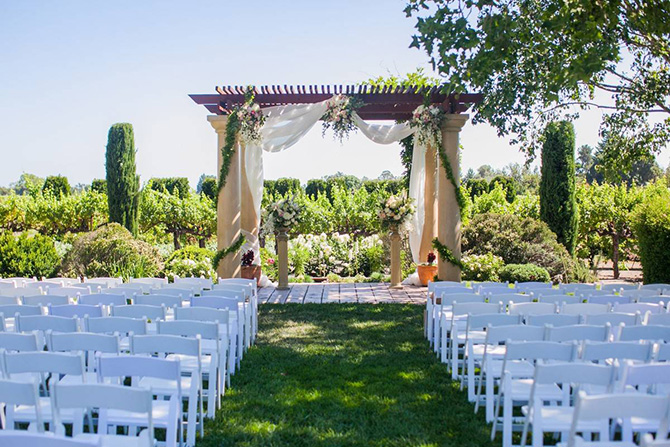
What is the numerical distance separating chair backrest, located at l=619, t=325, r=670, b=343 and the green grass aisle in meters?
1.26

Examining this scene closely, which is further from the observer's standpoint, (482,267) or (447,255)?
(482,267)

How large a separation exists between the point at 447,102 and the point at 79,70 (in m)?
8.56

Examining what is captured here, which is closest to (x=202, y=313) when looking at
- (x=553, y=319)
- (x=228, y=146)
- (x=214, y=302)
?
(x=214, y=302)

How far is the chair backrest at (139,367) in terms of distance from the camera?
3.30 m

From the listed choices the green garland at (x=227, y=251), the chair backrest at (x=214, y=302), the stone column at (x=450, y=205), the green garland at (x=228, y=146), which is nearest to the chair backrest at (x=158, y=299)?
the chair backrest at (x=214, y=302)

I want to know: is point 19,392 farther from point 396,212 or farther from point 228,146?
point 396,212

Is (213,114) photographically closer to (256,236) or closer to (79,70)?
(256,236)

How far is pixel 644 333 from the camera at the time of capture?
14.4ft

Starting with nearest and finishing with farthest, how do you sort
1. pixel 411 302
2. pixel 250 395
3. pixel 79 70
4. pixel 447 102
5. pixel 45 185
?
1. pixel 250 395
2. pixel 411 302
3. pixel 447 102
4. pixel 79 70
5. pixel 45 185

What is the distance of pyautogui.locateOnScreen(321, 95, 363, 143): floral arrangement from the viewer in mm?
10453

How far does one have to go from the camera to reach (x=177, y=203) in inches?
690

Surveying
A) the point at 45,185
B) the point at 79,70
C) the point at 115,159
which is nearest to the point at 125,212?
the point at 115,159

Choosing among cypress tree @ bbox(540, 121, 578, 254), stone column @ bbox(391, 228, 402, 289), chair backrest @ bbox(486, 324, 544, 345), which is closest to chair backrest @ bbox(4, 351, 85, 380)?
chair backrest @ bbox(486, 324, 544, 345)

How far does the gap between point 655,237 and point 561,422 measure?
8.31m
